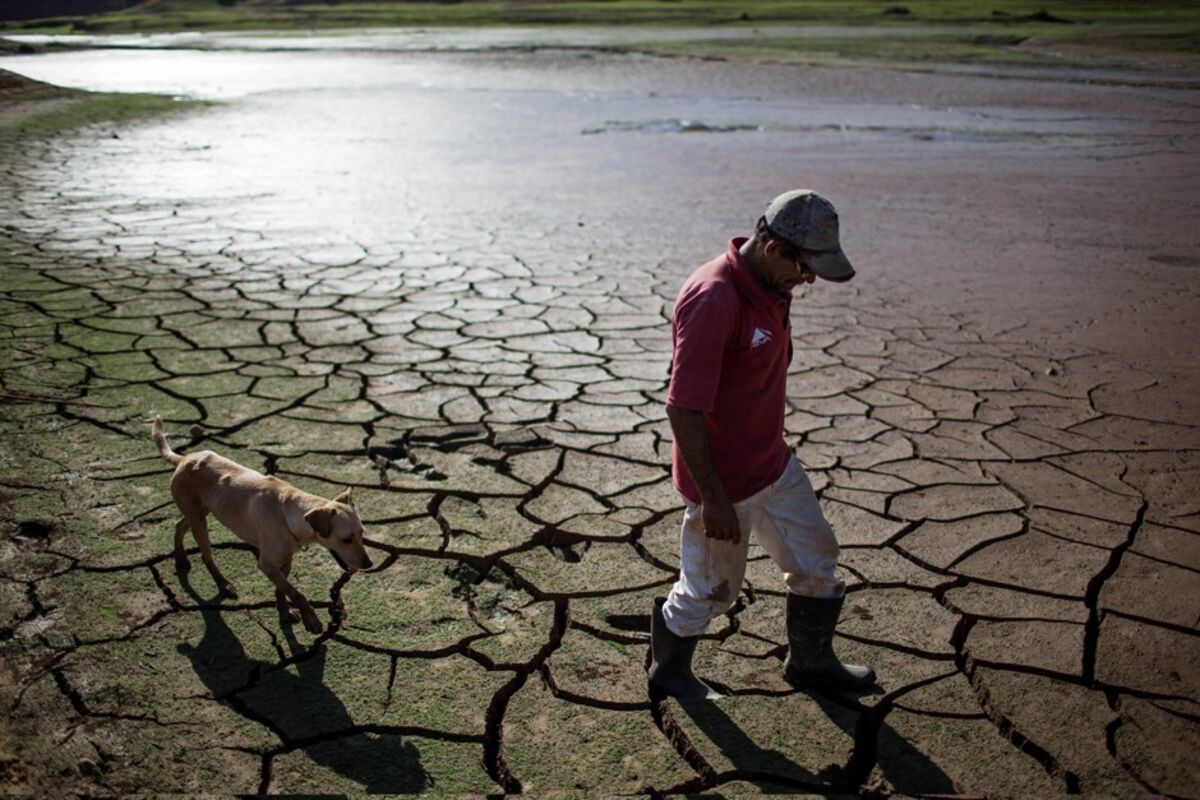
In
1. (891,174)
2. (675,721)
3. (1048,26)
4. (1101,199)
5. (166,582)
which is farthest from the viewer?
(1048,26)

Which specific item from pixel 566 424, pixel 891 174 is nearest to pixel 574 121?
pixel 891 174

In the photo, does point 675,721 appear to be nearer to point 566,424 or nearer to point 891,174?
point 566,424

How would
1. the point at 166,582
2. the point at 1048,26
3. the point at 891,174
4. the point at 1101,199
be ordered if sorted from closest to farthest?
the point at 166,582, the point at 1101,199, the point at 891,174, the point at 1048,26

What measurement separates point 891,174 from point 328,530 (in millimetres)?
10610

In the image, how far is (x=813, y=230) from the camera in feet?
8.75

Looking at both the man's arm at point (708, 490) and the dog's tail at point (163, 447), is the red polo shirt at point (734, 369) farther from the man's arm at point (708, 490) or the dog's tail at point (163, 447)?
the dog's tail at point (163, 447)

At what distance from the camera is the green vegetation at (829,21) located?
91.9 ft

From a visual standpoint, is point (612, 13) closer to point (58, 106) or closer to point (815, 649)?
point (58, 106)

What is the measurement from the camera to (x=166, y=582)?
12.0ft

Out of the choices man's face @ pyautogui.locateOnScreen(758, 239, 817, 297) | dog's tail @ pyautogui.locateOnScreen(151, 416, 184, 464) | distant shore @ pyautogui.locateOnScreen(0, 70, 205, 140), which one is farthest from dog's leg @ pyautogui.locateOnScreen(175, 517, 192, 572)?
distant shore @ pyautogui.locateOnScreen(0, 70, 205, 140)

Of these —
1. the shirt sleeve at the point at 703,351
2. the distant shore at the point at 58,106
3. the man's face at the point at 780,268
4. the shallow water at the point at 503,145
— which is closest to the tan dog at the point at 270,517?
the shirt sleeve at the point at 703,351

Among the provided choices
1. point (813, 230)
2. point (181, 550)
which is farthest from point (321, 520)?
point (813, 230)

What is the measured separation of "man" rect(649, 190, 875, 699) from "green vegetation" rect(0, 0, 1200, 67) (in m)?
16.1

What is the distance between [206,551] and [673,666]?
5.12 ft
